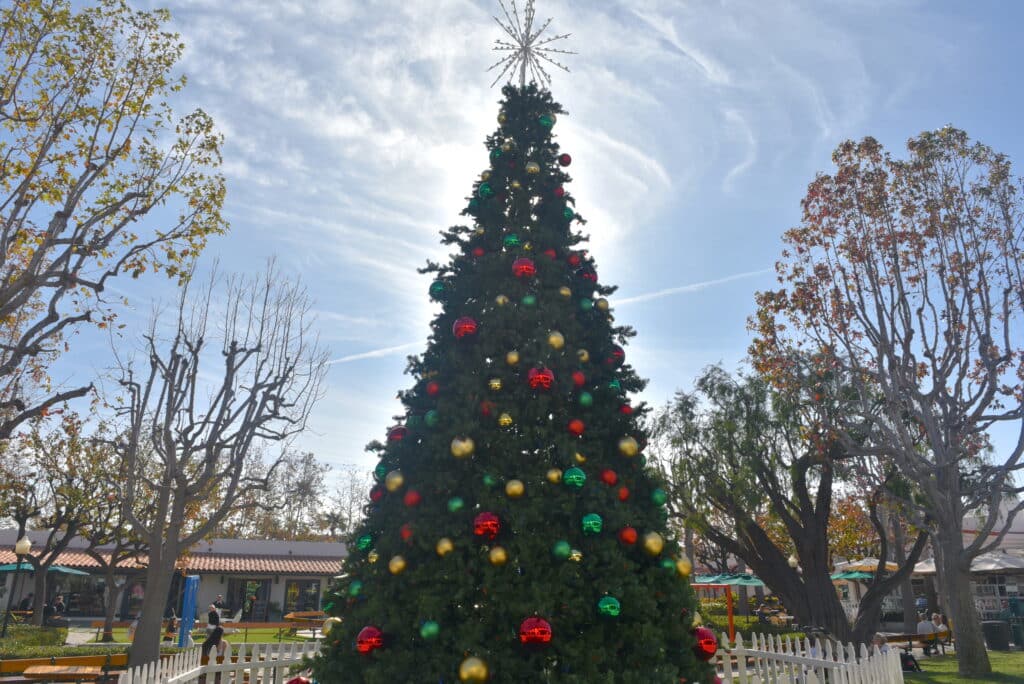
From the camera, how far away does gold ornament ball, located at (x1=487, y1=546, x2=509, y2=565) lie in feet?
14.5

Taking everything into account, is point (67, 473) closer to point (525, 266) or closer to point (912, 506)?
point (525, 266)

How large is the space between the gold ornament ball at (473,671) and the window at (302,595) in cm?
3319

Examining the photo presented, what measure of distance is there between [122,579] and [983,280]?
3694cm

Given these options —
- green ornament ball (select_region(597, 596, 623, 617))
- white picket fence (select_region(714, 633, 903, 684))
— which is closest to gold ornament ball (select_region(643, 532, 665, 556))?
green ornament ball (select_region(597, 596, 623, 617))

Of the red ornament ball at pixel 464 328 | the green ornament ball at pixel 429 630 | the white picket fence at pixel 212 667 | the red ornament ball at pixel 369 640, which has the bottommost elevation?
the white picket fence at pixel 212 667

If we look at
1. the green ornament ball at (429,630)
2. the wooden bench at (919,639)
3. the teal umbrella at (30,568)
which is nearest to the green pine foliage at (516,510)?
the green ornament ball at (429,630)

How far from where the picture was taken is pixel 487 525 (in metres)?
4.49

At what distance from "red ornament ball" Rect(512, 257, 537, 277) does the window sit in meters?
32.9

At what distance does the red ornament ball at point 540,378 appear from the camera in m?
5.01

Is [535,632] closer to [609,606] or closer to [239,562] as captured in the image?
[609,606]

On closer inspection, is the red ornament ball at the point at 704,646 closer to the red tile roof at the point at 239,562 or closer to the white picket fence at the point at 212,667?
the white picket fence at the point at 212,667

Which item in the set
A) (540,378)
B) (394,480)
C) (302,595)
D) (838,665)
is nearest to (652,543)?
(540,378)

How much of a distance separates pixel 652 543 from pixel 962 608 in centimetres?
1291

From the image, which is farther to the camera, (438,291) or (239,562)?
(239,562)
